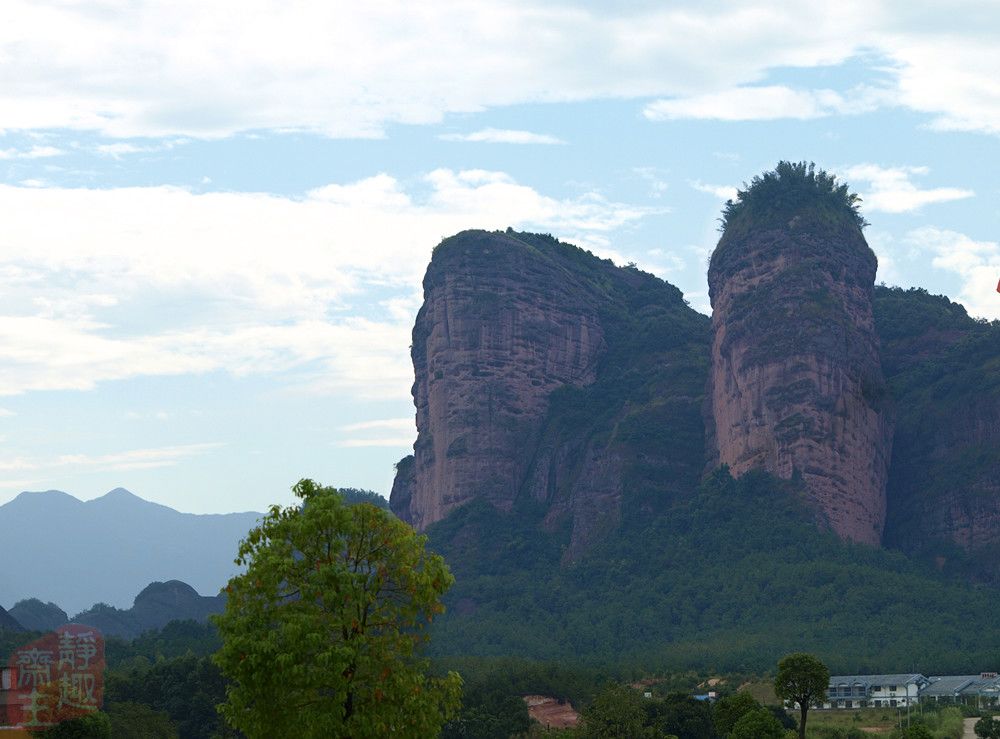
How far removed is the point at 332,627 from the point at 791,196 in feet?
440

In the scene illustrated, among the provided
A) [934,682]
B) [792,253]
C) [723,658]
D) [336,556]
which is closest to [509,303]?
[792,253]

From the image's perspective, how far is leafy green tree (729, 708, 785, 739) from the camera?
218 ft

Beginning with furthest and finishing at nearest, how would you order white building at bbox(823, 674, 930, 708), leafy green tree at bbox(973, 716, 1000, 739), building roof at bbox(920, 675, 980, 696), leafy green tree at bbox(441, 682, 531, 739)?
white building at bbox(823, 674, 930, 708) → building roof at bbox(920, 675, 980, 696) → leafy green tree at bbox(441, 682, 531, 739) → leafy green tree at bbox(973, 716, 1000, 739)

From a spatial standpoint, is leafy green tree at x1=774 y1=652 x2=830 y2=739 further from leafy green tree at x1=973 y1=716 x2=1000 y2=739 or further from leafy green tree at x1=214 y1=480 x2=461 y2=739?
leafy green tree at x1=214 y1=480 x2=461 y2=739

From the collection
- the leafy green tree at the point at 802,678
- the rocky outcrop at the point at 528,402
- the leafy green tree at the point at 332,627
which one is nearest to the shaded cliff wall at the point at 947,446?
the rocky outcrop at the point at 528,402

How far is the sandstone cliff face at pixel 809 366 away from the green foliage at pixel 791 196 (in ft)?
3.87

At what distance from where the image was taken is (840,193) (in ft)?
543

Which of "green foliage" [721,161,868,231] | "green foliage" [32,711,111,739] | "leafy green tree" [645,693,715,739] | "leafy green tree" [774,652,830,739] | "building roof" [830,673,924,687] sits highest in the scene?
"green foliage" [721,161,868,231]

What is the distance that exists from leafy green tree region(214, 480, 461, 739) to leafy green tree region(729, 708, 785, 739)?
3329 cm

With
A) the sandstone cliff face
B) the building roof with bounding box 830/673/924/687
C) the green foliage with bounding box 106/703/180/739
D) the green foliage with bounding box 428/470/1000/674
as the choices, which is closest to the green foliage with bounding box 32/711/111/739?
the green foliage with bounding box 106/703/180/739

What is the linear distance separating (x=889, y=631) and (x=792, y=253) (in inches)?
1580

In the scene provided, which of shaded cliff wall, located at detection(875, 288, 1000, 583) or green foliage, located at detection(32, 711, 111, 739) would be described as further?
shaded cliff wall, located at detection(875, 288, 1000, 583)

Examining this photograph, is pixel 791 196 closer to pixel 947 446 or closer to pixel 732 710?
pixel 947 446

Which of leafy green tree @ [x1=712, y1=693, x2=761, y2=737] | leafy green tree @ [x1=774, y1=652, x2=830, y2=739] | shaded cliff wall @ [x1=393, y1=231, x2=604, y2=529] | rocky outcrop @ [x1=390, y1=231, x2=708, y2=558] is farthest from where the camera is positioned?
shaded cliff wall @ [x1=393, y1=231, x2=604, y2=529]
